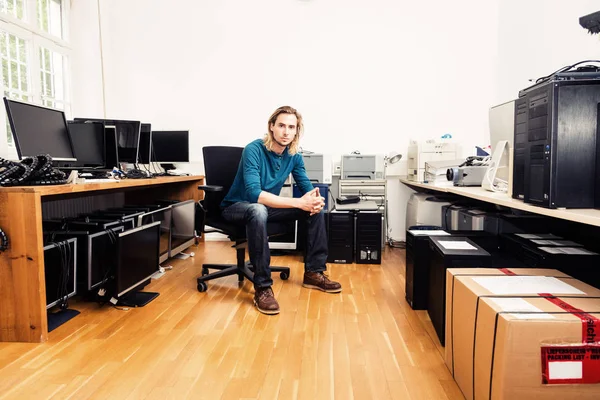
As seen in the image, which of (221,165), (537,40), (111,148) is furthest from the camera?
(537,40)

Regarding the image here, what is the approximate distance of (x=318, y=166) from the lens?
12.0ft

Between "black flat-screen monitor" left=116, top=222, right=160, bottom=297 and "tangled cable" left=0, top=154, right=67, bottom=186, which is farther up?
"tangled cable" left=0, top=154, right=67, bottom=186

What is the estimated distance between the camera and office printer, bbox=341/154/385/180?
3.73 metres

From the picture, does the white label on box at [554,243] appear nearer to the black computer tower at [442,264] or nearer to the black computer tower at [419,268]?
the black computer tower at [442,264]

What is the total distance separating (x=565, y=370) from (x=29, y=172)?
83.0 inches

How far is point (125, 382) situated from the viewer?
1.41m

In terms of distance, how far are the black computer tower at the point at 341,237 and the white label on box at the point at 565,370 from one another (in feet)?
7.31

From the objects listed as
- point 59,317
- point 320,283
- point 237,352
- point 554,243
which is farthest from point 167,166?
point 554,243

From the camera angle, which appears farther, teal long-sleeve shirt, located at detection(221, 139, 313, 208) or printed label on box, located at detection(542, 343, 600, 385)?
teal long-sleeve shirt, located at detection(221, 139, 313, 208)

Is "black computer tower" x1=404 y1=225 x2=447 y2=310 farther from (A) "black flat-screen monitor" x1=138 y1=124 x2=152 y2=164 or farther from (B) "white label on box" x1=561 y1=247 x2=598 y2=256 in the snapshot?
(A) "black flat-screen monitor" x1=138 y1=124 x2=152 y2=164

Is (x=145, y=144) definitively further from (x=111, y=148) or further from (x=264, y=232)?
(x=264, y=232)

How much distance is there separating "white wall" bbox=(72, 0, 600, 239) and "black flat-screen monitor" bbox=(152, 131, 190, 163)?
380mm

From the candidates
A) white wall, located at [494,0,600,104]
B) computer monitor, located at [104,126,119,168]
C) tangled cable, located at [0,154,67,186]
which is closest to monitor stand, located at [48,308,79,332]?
tangled cable, located at [0,154,67,186]

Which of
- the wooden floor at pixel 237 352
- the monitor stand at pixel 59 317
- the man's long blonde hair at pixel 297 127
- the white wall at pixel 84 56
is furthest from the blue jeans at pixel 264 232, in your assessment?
the white wall at pixel 84 56
